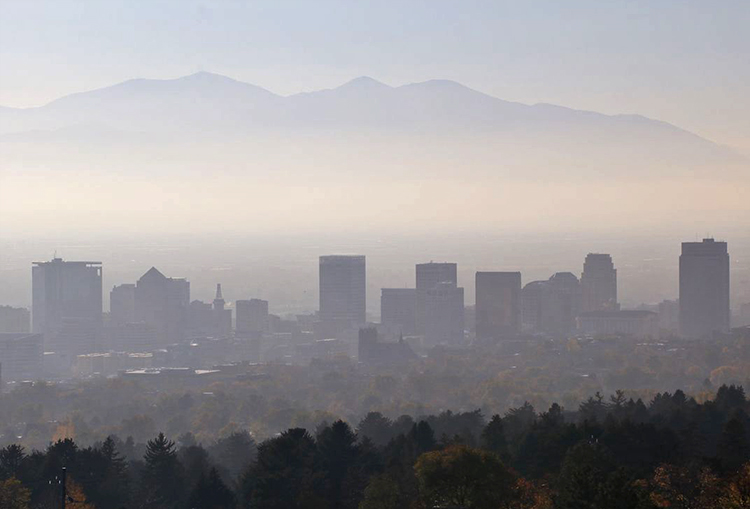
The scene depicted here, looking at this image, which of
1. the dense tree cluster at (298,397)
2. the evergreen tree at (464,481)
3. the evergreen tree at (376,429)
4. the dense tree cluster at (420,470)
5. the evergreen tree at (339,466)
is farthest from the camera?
the dense tree cluster at (298,397)

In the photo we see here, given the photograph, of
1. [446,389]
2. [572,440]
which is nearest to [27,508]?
[572,440]

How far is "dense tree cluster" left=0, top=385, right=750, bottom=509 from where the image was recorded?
51.6m

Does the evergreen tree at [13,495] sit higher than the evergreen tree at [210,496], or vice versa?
the evergreen tree at [13,495]

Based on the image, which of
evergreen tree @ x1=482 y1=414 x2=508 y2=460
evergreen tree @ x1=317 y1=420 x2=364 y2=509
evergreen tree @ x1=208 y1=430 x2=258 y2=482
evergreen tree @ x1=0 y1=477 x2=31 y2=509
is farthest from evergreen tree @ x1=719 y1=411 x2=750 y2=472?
evergreen tree @ x1=208 y1=430 x2=258 y2=482

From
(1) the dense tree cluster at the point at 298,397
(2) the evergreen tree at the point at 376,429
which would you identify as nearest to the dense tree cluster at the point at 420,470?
(2) the evergreen tree at the point at 376,429

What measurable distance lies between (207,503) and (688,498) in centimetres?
1896

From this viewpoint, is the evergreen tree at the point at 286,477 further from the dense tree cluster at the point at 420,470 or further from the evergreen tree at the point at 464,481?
the evergreen tree at the point at 464,481

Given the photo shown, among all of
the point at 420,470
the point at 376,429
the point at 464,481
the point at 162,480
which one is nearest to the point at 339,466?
the point at 162,480

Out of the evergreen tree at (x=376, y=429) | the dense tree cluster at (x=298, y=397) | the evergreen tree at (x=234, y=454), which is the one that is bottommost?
the dense tree cluster at (x=298, y=397)

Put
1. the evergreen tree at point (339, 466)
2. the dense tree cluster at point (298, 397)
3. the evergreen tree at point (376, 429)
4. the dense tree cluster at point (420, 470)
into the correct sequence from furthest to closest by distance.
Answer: the dense tree cluster at point (298, 397)
the evergreen tree at point (376, 429)
the evergreen tree at point (339, 466)
the dense tree cluster at point (420, 470)

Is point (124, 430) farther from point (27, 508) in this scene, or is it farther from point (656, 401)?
point (27, 508)

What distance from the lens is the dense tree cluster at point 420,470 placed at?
169ft

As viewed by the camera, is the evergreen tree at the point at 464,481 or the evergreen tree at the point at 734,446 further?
the evergreen tree at the point at 734,446

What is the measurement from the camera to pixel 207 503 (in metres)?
58.6
